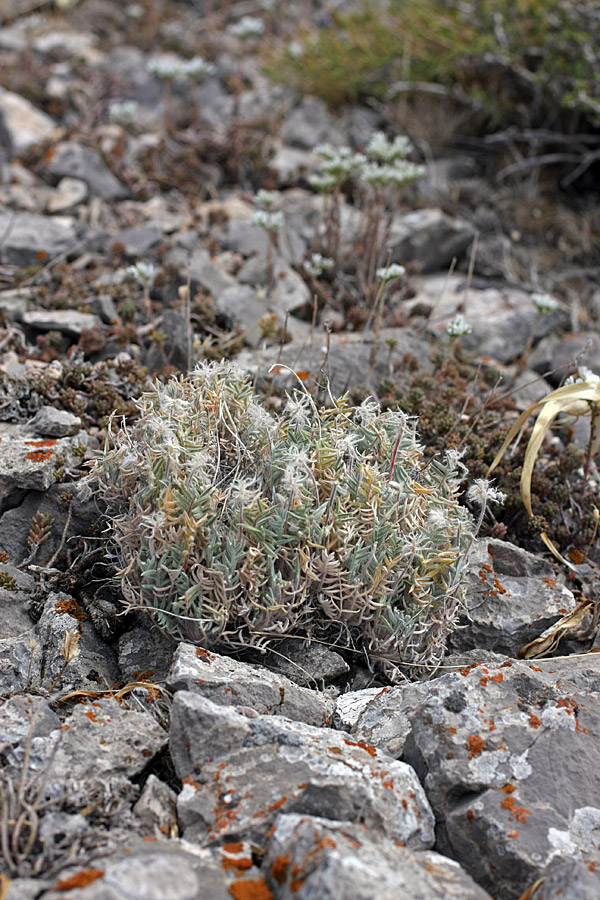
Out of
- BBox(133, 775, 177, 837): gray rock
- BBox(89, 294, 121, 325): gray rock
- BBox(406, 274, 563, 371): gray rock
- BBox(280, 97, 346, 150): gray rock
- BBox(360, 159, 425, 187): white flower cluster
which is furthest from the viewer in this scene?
BBox(280, 97, 346, 150): gray rock

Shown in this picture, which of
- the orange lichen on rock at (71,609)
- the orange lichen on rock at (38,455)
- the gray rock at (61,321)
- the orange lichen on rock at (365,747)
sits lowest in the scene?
the orange lichen on rock at (71,609)

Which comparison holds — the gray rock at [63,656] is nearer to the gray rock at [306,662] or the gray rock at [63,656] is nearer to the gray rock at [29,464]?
the gray rock at [29,464]

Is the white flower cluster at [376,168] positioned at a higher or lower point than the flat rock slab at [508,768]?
higher

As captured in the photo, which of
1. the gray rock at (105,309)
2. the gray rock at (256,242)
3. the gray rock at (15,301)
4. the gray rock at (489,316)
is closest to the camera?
the gray rock at (15,301)

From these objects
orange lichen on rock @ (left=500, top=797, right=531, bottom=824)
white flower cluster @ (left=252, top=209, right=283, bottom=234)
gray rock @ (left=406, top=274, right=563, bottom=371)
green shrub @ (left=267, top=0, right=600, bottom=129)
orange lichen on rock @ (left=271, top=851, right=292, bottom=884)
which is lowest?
gray rock @ (left=406, top=274, right=563, bottom=371)

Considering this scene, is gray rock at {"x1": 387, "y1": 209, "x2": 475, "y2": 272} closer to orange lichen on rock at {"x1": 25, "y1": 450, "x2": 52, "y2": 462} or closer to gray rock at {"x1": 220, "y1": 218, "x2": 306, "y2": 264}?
gray rock at {"x1": 220, "y1": 218, "x2": 306, "y2": 264}

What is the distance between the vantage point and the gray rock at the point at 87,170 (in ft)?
23.8

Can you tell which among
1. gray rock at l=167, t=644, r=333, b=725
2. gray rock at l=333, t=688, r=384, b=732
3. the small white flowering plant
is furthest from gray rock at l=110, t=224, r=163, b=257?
gray rock at l=333, t=688, r=384, b=732

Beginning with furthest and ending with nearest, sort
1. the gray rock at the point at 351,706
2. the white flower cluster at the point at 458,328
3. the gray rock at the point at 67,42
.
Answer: the gray rock at the point at 67,42 → the white flower cluster at the point at 458,328 → the gray rock at the point at 351,706

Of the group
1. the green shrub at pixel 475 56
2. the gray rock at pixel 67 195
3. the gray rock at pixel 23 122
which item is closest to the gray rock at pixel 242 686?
the gray rock at pixel 67 195

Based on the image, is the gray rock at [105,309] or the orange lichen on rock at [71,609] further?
the gray rock at [105,309]

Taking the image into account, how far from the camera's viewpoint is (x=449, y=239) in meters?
7.10

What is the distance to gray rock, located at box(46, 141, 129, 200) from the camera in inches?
286

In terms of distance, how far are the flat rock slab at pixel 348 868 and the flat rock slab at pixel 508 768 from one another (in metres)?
0.23
